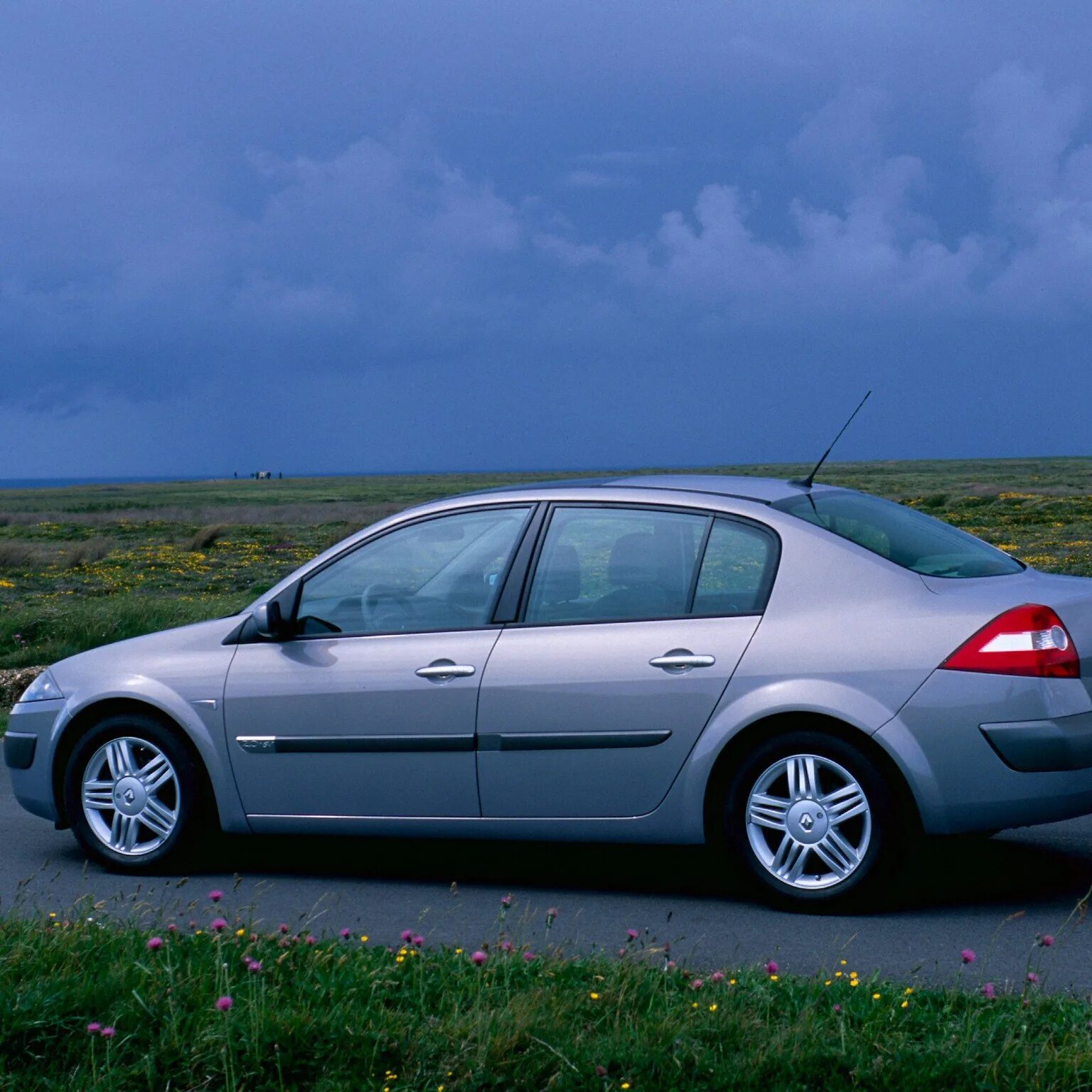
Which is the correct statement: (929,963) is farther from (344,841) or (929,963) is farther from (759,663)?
(344,841)

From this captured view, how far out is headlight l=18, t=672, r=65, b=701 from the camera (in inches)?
277

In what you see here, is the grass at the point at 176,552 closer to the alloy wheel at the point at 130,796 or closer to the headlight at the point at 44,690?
the headlight at the point at 44,690

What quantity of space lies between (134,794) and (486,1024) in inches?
127

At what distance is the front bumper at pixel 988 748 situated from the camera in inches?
220

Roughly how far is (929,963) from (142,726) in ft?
11.1

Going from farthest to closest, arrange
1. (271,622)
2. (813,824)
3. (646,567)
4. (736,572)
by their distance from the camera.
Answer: (271,622), (646,567), (736,572), (813,824)

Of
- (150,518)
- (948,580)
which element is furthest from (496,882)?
(150,518)

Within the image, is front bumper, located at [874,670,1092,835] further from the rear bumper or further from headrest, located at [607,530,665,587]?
headrest, located at [607,530,665,587]

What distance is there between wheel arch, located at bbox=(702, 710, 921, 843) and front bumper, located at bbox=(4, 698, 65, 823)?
2.91 metres

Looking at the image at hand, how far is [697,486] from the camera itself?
21.4 ft

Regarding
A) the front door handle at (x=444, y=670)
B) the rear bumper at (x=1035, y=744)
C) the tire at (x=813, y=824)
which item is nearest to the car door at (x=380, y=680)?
the front door handle at (x=444, y=670)

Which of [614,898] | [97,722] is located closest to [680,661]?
[614,898]

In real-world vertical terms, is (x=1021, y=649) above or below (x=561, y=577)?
below

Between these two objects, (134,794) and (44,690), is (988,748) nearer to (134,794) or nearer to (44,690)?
(134,794)
